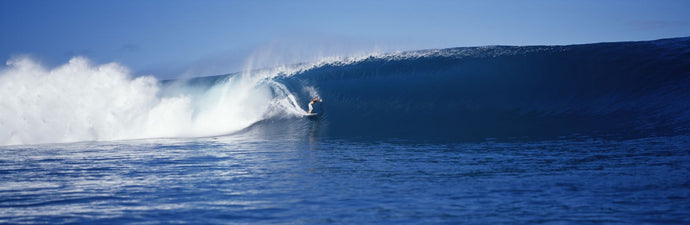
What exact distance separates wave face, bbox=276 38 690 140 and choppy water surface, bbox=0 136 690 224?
215cm

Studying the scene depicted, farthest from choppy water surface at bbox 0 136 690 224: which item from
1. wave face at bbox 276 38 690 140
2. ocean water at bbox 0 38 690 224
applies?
wave face at bbox 276 38 690 140

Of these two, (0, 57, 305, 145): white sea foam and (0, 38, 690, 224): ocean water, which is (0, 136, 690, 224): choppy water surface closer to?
(0, 38, 690, 224): ocean water

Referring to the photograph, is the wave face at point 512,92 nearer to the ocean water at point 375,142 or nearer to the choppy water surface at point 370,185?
the ocean water at point 375,142

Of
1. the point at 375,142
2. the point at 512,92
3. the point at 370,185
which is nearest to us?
the point at 370,185

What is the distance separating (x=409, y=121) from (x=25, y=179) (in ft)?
29.8

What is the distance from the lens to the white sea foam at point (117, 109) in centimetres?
1633

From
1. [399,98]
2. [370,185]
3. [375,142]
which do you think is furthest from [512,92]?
[370,185]

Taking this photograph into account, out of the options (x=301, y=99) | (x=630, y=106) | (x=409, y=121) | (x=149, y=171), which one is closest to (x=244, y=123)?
(x=301, y=99)

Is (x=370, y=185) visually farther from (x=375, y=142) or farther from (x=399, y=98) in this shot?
(x=399, y=98)

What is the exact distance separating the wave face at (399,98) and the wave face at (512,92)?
4cm

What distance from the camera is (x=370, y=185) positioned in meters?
6.57

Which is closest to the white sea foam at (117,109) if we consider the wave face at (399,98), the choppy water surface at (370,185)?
the wave face at (399,98)

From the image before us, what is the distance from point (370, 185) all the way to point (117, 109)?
13.2 metres

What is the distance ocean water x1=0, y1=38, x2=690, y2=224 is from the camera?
539 cm
